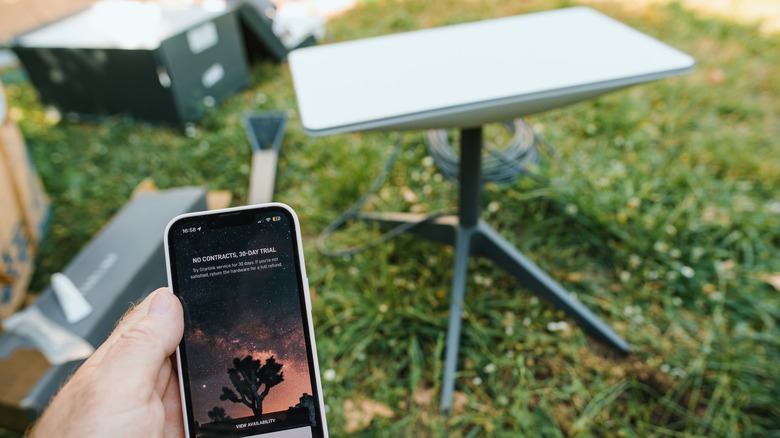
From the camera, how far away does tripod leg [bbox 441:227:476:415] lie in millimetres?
1449

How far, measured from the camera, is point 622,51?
1.24m

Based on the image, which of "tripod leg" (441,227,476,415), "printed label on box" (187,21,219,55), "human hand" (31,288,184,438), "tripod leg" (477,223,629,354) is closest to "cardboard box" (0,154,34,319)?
"printed label on box" (187,21,219,55)

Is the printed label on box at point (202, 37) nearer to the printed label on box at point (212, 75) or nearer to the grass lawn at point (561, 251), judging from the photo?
the printed label on box at point (212, 75)

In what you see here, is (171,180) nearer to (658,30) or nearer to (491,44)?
(491,44)

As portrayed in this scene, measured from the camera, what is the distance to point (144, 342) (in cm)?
71

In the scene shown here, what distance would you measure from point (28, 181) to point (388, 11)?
266cm

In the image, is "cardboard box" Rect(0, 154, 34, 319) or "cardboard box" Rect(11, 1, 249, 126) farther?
"cardboard box" Rect(11, 1, 249, 126)

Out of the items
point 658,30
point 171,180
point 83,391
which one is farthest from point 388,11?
point 83,391

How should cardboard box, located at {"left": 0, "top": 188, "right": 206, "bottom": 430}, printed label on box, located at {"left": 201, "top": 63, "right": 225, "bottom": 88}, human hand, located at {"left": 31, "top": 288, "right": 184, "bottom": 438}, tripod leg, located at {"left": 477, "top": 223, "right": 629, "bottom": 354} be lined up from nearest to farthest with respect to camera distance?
human hand, located at {"left": 31, "top": 288, "right": 184, "bottom": 438}
cardboard box, located at {"left": 0, "top": 188, "right": 206, "bottom": 430}
tripod leg, located at {"left": 477, "top": 223, "right": 629, "bottom": 354}
printed label on box, located at {"left": 201, "top": 63, "right": 225, "bottom": 88}

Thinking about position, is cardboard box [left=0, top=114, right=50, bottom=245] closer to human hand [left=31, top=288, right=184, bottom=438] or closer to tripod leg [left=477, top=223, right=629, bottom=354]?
human hand [left=31, top=288, right=184, bottom=438]

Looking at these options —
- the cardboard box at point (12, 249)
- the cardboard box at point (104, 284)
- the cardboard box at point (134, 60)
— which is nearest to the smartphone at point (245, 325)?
A: the cardboard box at point (104, 284)

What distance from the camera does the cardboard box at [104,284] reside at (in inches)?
54.9

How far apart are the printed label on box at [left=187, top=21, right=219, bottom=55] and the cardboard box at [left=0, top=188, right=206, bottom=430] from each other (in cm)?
109

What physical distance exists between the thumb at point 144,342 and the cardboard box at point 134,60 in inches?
85.1
